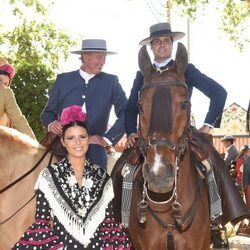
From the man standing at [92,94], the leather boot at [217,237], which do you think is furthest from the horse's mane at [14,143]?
the leather boot at [217,237]

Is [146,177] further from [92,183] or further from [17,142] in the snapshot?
[17,142]

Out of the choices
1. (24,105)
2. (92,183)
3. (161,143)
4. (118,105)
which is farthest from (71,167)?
(24,105)

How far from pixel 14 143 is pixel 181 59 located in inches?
75.2

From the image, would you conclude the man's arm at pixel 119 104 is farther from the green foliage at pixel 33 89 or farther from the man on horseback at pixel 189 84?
the green foliage at pixel 33 89

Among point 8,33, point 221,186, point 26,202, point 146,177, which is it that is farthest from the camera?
point 8,33

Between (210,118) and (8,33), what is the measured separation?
19268 mm

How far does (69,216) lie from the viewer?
5320mm

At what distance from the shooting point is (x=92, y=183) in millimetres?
5504

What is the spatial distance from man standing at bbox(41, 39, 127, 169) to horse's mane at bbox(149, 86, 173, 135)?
43.8 inches

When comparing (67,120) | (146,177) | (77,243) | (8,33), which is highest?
(8,33)

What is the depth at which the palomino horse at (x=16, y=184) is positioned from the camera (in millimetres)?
6516

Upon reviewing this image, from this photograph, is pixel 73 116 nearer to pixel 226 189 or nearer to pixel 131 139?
pixel 131 139

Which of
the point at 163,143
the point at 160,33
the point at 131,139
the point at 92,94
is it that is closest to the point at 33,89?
the point at 92,94

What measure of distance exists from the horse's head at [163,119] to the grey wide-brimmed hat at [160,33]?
55 cm
